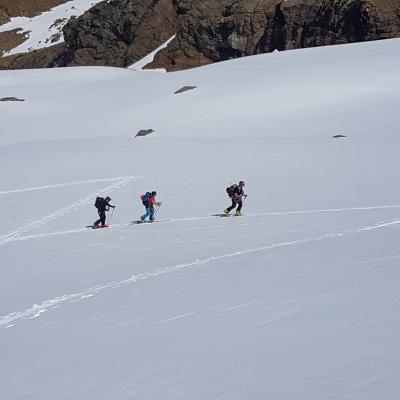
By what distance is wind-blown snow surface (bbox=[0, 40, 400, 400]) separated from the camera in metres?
6.12

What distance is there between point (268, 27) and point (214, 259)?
62.5 m

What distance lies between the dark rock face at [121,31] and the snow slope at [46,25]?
2584 cm

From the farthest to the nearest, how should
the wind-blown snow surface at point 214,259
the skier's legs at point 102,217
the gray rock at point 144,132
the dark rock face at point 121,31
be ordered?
the dark rock face at point 121,31 → the gray rock at point 144,132 → the skier's legs at point 102,217 → the wind-blown snow surface at point 214,259

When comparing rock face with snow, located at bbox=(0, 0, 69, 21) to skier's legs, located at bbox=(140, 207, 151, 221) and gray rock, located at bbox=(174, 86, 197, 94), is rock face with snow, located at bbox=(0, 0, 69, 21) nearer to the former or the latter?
gray rock, located at bbox=(174, 86, 197, 94)

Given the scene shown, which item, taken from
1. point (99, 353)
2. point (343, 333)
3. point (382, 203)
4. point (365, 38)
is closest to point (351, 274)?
point (343, 333)

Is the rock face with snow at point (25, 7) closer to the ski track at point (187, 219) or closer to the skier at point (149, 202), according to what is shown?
the ski track at point (187, 219)

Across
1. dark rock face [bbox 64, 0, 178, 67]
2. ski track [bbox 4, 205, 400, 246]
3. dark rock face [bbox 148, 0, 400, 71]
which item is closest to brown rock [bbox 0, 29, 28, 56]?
dark rock face [bbox 64, 0, 178, 67]

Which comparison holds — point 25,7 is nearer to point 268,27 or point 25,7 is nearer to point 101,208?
point 268,27

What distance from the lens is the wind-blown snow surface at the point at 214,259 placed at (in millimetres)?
6117

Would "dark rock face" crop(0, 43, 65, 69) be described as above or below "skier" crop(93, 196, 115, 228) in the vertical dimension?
above

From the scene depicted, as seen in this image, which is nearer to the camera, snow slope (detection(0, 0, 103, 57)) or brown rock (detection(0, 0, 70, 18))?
snow slope (detection(0, 0, 103, 57))

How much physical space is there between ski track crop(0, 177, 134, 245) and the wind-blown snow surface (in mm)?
81

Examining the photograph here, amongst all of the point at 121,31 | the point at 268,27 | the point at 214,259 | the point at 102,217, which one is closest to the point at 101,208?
the point at 102,217

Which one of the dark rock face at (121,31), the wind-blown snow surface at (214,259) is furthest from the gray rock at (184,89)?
the dark rock face at (121,31)
